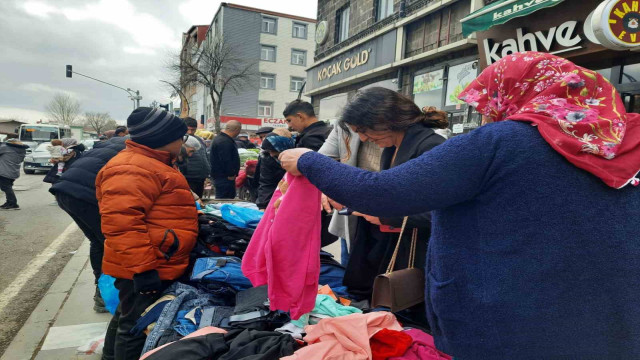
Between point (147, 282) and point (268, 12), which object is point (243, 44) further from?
point (147, 282)

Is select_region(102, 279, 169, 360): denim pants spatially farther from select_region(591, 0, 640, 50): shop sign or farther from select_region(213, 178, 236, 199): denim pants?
select_region(591, 0, 640, 50): shop sign

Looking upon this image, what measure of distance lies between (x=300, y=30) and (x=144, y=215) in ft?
122

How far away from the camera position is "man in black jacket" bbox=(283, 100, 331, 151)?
4.17m

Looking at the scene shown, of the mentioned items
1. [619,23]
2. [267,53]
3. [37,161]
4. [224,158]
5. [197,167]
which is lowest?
[37,161]

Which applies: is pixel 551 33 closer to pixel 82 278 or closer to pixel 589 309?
pixel 589 309

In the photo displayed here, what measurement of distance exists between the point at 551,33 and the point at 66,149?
9129 millimetres

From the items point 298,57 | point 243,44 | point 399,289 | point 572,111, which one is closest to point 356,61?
point 399,289

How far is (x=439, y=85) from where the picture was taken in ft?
31.0

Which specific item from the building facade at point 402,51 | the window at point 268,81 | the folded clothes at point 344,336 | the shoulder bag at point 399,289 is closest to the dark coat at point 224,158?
the building facade at point 402,51

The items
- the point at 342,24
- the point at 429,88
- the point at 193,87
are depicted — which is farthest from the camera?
the point at 193,87

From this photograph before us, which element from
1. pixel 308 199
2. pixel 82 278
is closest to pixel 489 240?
pixel 308 199

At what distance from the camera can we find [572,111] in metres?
1.12

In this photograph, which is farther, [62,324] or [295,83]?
[295,83]

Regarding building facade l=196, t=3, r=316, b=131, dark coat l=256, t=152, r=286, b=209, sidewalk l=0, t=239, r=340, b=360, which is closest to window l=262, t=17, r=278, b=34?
building facade l=196, t=3, r=316, b=131
